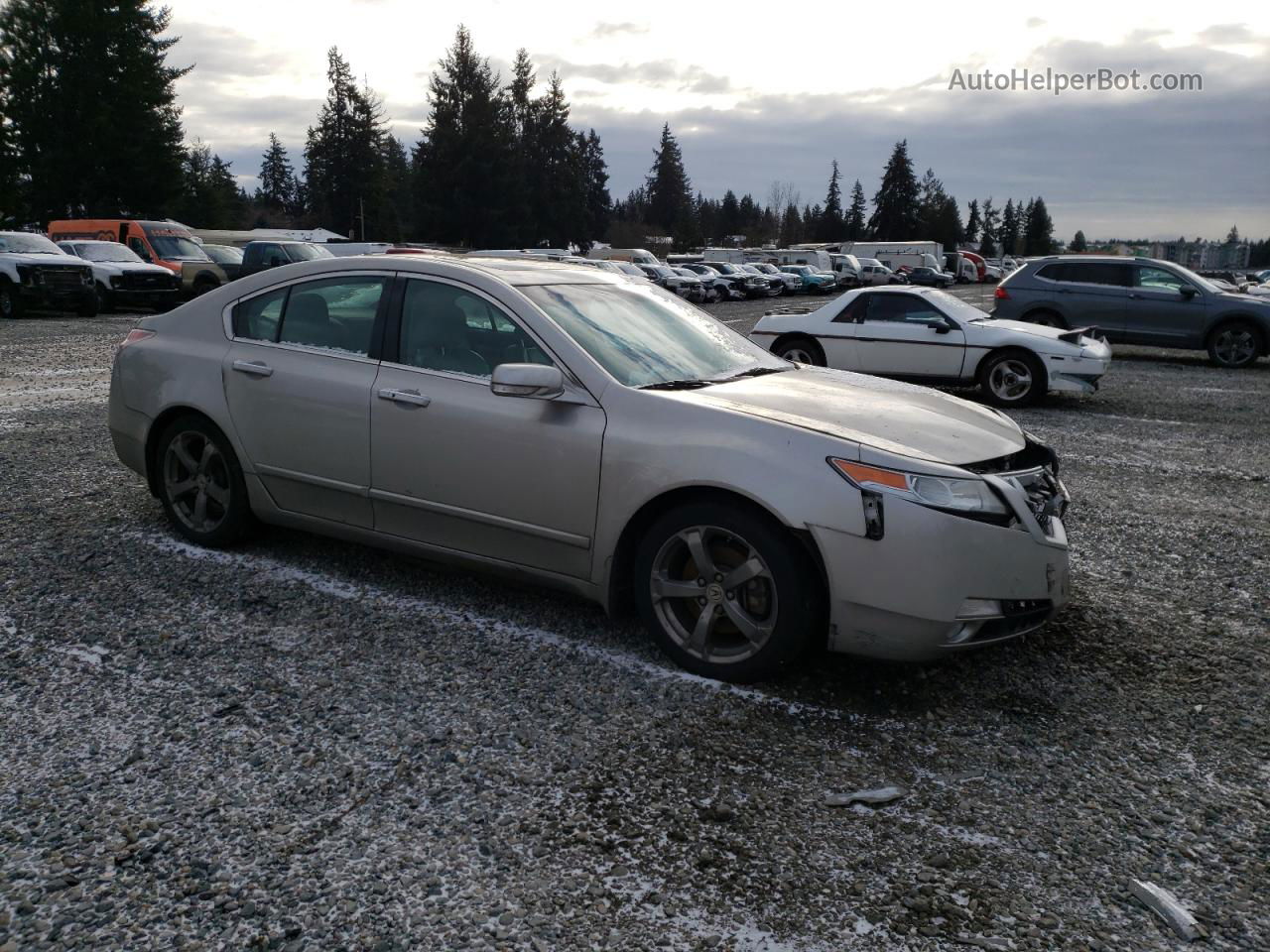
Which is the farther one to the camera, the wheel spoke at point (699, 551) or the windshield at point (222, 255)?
the windshield at point (222, 255)

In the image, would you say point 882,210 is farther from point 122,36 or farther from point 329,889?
point 329,889

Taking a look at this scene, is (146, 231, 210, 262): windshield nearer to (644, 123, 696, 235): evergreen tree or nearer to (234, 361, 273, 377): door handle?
(234, 361, 273, 377): door handle

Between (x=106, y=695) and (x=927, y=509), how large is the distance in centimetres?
289

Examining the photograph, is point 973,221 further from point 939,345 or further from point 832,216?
point 939,345

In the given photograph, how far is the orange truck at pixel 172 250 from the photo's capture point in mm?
26109

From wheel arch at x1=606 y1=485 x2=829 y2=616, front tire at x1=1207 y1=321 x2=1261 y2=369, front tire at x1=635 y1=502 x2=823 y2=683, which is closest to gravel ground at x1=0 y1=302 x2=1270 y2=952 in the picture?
front tire at x1=635 y1=502 x2=823 y2=683

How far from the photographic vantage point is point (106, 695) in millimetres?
3637

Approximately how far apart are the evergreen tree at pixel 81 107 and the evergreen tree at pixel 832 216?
9373 cm

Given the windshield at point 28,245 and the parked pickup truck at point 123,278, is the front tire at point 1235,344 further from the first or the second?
the windshield at point 28,245

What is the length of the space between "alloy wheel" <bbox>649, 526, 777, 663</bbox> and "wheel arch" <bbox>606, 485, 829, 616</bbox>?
0.39 ft

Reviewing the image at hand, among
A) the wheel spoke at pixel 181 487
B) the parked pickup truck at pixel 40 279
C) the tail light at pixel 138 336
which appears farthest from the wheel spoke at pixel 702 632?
the parked pickup truck at pixel 40 279

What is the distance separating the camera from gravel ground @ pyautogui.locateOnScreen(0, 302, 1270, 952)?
255cm

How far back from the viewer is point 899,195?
11331cm

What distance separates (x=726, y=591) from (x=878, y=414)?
0.96m
